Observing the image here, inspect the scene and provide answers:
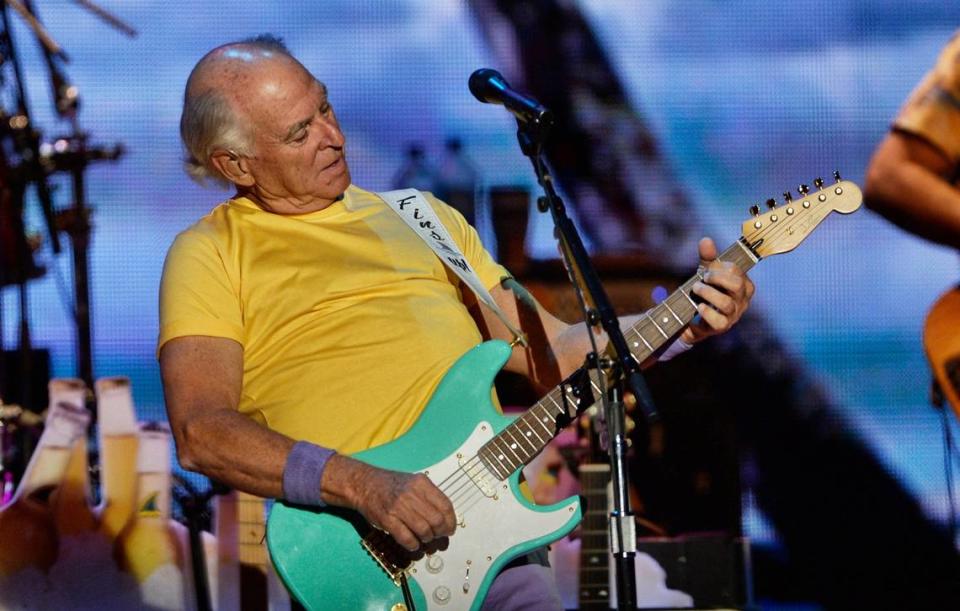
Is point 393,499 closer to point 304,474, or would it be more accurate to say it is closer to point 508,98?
point 304,474

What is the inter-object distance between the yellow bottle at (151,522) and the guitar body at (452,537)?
234cm

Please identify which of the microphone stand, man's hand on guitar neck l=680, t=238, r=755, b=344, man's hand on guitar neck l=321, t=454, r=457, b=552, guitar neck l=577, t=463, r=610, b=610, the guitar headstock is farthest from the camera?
guitar neck l=577, t=463, r=610, b=610

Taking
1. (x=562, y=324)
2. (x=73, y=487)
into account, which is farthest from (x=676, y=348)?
(x=73, y=487)

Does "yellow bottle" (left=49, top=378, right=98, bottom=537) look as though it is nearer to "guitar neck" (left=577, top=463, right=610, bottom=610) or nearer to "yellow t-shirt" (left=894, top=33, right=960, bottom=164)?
"guitar neck" (left=577, top=463, right=610, bottom=610)

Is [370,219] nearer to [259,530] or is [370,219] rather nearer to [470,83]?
[470,83]

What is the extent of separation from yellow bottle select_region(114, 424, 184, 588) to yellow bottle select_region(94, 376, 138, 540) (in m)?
0.03

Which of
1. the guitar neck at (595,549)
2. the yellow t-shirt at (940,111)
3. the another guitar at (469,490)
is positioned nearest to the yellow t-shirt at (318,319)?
the another guitar at (469,490)

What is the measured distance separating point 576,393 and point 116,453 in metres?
2.64

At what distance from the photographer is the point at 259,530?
198 inches

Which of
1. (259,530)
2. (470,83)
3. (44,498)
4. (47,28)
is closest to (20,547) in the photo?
(44,498)

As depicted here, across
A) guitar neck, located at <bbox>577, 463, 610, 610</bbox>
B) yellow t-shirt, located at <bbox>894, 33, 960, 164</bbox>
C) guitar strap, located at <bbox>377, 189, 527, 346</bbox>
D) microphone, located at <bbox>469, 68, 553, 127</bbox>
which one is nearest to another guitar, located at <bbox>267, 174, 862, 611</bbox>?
guitar strap, located at <bbox>377, 189, 527, 346</bbox>

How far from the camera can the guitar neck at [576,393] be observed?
2.89m

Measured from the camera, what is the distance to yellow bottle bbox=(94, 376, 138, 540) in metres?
5.01

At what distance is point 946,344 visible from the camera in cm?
315
